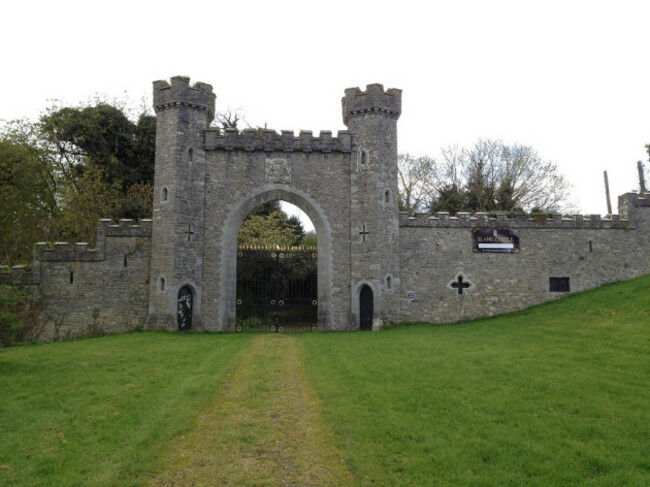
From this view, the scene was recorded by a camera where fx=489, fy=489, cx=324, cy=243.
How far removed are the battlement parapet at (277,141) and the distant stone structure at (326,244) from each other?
42mm

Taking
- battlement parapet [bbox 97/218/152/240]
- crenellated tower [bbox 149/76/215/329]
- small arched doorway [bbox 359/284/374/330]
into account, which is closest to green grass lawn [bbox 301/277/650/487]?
small arched doorway [bbox 359/284/374/330]

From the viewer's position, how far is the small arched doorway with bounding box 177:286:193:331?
17922mm

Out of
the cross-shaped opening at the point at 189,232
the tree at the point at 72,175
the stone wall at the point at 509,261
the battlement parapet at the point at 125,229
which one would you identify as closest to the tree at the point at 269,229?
the tree at the point at 72,175

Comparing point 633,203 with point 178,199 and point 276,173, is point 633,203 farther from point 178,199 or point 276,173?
point 178,199

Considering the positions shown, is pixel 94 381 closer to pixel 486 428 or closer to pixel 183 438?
pixel 183 438

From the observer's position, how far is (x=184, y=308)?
1805 cm

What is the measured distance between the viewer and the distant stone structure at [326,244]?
18062mm

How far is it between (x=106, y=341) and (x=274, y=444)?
10884 millimetres

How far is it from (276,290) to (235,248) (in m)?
2.33

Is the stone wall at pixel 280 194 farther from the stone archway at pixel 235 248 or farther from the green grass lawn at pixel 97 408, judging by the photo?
the green grass lawn at pixel 97 408

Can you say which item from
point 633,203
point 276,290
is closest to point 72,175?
point 276,290

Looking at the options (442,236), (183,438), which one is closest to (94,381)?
(183,438)

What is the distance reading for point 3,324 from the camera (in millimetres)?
→ 11492

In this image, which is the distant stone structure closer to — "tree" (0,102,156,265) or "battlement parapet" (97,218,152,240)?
"battlement parapet" (97,218,152,240)
